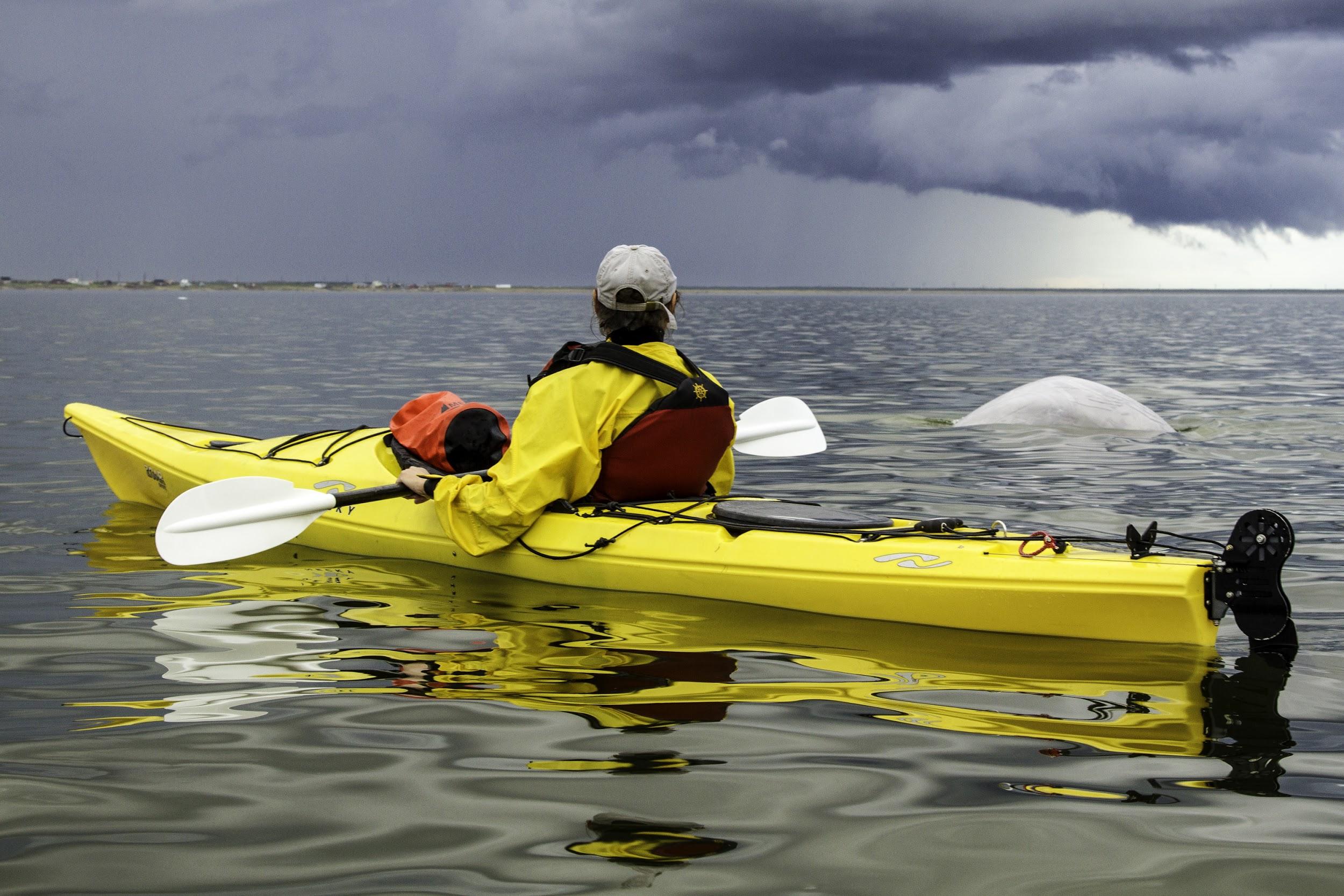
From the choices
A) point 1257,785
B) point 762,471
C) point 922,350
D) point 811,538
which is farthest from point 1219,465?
point 922,350

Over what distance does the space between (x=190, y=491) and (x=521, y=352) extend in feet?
67.3

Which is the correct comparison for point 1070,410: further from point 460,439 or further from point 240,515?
point 240,515

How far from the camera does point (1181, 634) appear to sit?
430cm

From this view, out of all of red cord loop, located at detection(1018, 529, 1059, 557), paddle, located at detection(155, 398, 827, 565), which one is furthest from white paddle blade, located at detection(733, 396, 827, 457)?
red cord loop, located at detection(1018, 529, 1059, 557)

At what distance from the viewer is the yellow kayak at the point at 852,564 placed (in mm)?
4207

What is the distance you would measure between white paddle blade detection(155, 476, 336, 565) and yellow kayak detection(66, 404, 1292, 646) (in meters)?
0.64

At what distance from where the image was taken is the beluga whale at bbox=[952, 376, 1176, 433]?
38.0 feet

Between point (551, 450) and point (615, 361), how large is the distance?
18.9 inches

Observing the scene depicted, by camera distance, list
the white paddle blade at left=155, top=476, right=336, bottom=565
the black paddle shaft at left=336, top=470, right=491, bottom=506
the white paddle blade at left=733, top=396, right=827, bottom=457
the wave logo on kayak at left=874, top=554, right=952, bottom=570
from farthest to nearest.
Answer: the white paddle blade at left=733, top=396, right=827, bottom=457
the black paddle shaft at left=336, top=470, right=491, bottom=506
the white paddle blade at left=155, top=476, right=336, bottom=565
the wave logo on kayak at left=874, top=554, right=952, bottom=570

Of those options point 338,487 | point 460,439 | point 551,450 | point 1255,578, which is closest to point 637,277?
point 551,450

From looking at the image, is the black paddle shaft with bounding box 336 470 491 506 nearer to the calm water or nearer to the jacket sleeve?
the jacket sleeve

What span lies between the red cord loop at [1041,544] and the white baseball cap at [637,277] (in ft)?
5.75

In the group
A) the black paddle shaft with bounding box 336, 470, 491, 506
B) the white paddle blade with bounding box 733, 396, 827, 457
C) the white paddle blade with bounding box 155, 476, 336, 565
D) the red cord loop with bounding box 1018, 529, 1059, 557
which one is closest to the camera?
the red cord loop with bounding box 1018, 529, 1059, 557

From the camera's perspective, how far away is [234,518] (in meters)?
5.69
